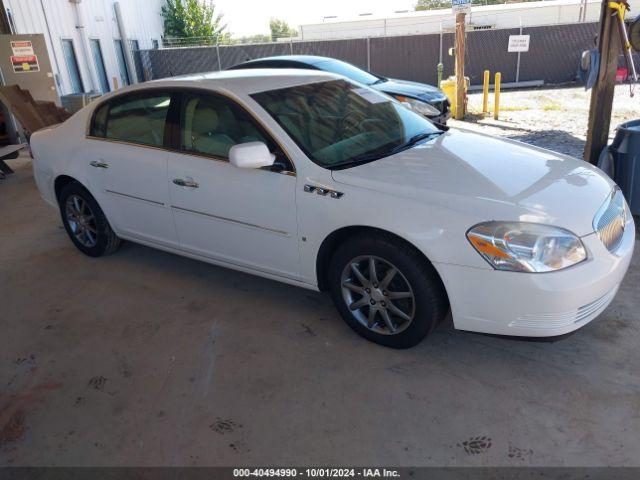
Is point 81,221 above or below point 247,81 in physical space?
below

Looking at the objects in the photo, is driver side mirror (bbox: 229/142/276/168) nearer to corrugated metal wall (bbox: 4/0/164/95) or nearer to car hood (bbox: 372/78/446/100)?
car hood (bbox: 372/78/446/100)

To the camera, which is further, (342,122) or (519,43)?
(519,43)

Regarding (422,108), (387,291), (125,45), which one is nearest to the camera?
(387,291)

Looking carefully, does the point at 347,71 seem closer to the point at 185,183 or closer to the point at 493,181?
the point at 185,183

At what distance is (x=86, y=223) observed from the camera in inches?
188

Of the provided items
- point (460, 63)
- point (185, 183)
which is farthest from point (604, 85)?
point (460, 63)

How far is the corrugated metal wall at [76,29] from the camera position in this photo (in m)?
12.0

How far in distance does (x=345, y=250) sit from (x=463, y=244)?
729 millimetres

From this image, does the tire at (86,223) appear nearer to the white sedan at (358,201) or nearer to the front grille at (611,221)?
the white sedan at (358,201)

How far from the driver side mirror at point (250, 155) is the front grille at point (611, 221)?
1.89 meters

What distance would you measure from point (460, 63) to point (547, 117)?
2.25m

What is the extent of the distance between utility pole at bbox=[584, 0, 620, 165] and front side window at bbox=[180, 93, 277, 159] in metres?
3.82

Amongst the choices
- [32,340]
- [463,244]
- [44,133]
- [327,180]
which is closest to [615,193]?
[463,244]

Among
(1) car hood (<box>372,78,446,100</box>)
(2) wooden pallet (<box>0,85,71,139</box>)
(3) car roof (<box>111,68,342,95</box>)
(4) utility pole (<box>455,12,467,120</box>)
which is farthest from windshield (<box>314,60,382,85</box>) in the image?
(3) car roof (<box>111,68,342,95</box>)
